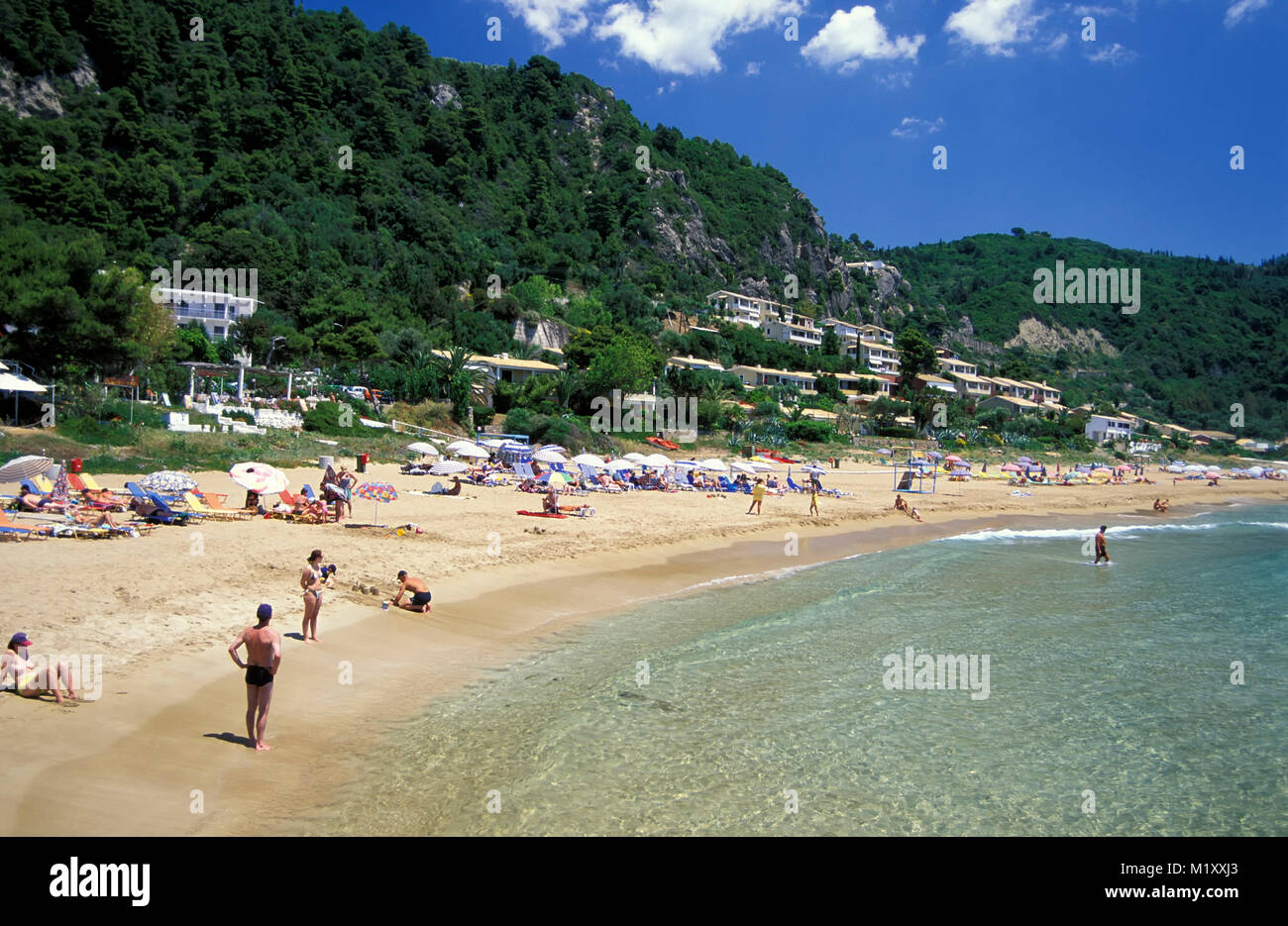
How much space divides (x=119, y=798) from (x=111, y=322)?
27235mm

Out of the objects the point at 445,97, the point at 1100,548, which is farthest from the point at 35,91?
the point at 1100,548

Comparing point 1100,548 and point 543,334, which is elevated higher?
point 543,334

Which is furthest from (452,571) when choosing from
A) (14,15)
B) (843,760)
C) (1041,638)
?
(14,15)

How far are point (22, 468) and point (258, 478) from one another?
5392 millimetres

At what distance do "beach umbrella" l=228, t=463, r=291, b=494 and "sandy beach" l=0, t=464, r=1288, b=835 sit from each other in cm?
77

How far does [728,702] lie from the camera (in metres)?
9.61

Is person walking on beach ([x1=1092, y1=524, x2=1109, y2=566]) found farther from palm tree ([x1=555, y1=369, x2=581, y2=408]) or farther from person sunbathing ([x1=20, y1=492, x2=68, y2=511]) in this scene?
palm tree ([x1=555, y1=369, x2=581, y2=408])

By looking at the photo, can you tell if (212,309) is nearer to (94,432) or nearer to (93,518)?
(94,432)

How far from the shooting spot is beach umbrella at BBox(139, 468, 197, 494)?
615 inches

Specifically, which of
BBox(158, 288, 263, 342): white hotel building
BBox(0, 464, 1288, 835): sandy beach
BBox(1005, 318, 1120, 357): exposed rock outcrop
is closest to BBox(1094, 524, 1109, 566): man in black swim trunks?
BBox(0, 464, 1288, 835): sandy beach

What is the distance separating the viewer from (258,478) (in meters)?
15.8
